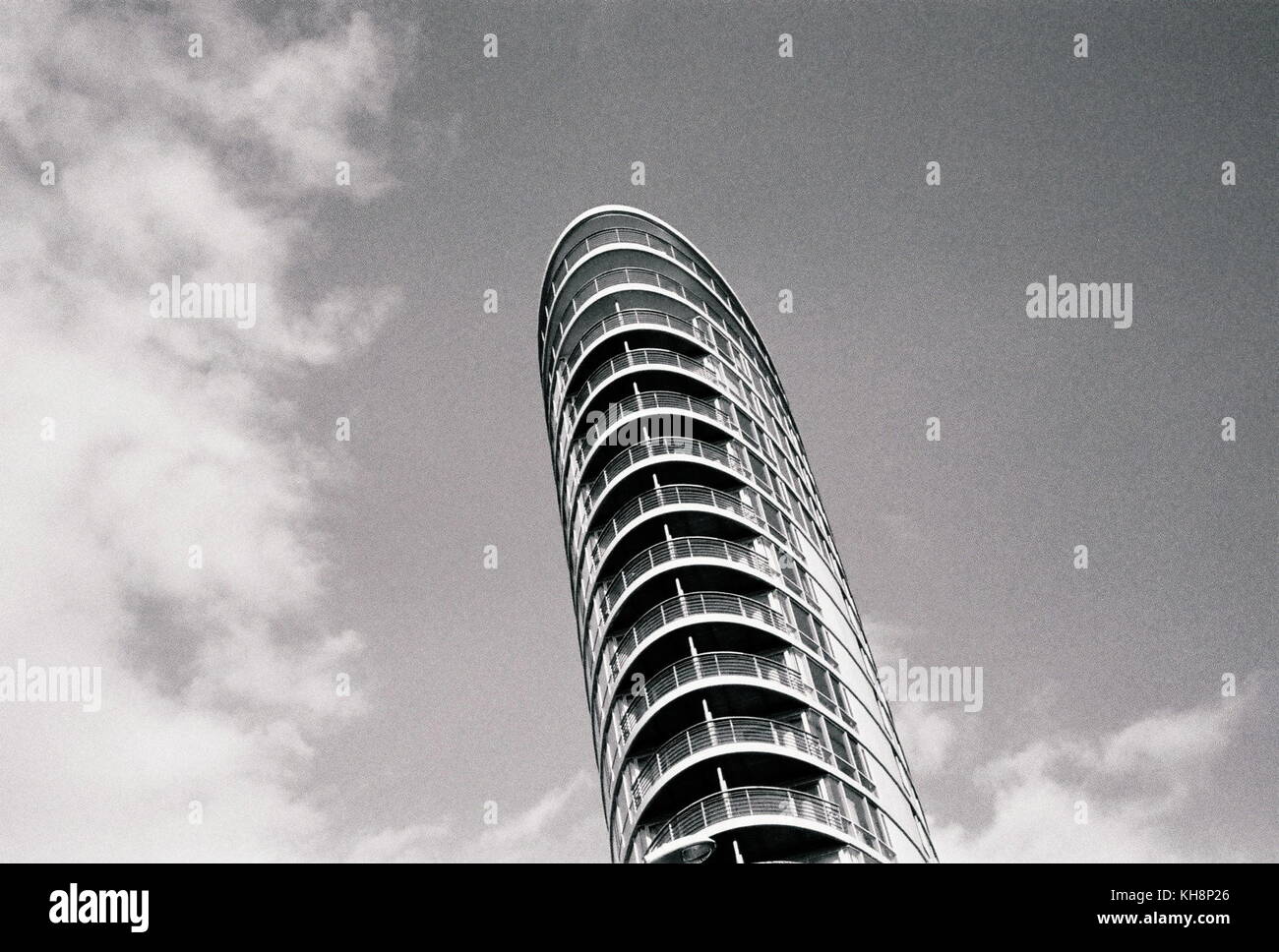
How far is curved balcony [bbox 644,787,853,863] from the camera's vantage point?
1008 inches

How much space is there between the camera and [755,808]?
26.0 metres

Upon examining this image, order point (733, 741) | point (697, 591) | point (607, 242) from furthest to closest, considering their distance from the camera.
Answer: point (607, 242), point (697, 591), point (733, 741)

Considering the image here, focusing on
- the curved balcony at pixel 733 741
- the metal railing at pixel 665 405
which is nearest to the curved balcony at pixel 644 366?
the metal railing at pixel 665 405

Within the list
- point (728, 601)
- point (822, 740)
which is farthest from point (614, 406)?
point (822, 740)

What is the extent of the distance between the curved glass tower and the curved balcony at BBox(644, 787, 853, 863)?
48 mm

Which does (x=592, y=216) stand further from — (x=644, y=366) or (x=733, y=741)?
(x=733, y=741)

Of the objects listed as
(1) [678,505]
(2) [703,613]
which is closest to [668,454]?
(1) [678,505]

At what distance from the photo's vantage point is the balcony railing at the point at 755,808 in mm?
25859

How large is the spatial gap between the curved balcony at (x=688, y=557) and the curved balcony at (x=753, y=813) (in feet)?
22.5

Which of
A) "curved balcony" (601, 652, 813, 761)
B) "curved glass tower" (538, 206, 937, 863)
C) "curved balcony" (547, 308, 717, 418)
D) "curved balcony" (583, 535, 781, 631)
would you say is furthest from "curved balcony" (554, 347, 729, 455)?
"curved balcony" (601, 652, 813, 761)

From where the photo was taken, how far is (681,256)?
44656 mm

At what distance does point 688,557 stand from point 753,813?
7839 millimetres
